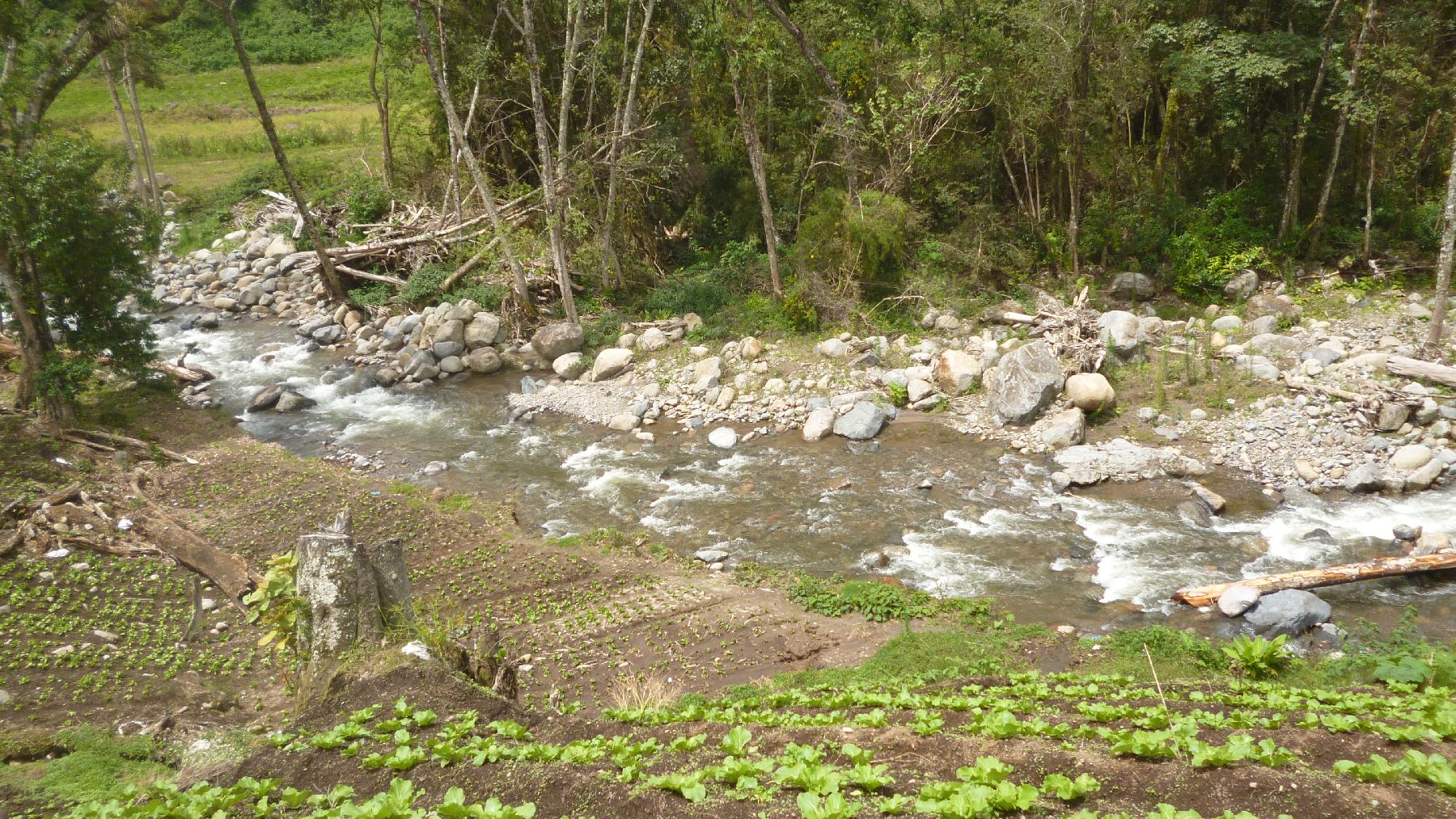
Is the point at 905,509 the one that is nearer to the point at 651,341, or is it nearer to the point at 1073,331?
the point at 1073,331

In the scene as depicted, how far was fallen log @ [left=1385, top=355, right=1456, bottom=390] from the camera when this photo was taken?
12.3m

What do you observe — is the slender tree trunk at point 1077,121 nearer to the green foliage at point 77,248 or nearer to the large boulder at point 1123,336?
the large boulder at point 1123,336

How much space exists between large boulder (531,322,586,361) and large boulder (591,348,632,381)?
1.02m

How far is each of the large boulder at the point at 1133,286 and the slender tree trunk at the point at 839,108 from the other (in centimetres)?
615

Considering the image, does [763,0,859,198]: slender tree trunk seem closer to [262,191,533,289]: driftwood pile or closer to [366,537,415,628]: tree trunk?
[262,191,533,289]: driftwood pile

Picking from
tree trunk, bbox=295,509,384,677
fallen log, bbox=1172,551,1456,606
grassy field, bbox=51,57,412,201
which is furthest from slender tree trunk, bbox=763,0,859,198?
grassy field, bbox=51,57,412,201

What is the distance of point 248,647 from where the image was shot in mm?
8750

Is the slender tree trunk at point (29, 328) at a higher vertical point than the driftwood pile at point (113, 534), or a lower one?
higher

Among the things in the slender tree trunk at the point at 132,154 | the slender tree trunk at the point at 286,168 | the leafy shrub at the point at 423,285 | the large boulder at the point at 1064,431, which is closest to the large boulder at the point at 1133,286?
the large boulder at the point at 1064,431

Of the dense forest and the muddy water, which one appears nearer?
the muddy water

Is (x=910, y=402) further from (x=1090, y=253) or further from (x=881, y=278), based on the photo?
(x=1090, y=253)

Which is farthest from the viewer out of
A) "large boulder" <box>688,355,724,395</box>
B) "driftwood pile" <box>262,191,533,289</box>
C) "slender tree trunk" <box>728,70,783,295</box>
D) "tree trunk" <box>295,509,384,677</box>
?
"driftwood pile" <box>262,191,533,289</box>

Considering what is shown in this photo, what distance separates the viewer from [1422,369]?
41.2ft

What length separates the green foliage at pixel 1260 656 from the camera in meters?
7.45
